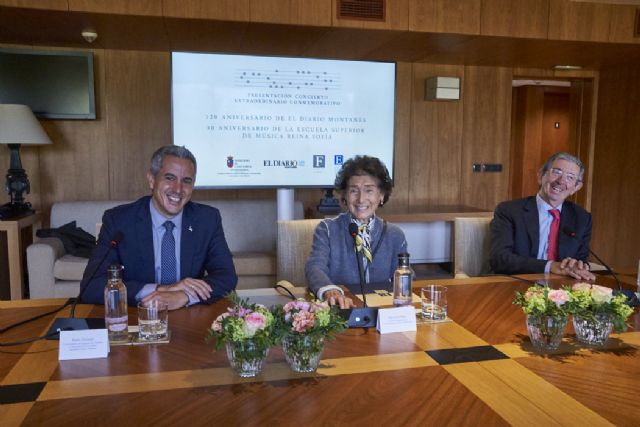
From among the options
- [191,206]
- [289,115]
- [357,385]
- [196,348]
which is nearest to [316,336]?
[357,385]

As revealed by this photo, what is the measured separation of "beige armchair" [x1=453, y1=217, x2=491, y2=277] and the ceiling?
5.58 feet

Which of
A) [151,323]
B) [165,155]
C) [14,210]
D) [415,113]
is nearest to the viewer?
[151,323]

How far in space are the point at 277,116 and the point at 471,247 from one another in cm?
214

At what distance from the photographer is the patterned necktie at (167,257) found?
1928 millimetres

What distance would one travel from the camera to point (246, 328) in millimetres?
1039

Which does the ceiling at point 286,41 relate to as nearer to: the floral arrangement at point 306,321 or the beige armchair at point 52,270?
the beige armchair at point 52,270

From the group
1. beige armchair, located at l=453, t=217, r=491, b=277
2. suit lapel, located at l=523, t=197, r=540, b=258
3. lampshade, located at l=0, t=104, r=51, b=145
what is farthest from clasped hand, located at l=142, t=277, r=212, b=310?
lampshade, located at l=0, t=104, r=51, b=145

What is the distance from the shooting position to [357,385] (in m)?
1.06

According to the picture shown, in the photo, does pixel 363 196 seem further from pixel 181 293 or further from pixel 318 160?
pixel 318 160

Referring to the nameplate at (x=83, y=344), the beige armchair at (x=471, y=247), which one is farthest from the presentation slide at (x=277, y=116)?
the nameplate at (x=83, y=344)

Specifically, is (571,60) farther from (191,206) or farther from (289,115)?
(191,206)

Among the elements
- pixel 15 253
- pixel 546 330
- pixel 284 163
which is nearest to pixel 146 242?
pixel 546 330

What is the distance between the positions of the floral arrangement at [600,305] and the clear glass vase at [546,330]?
0.16 ft

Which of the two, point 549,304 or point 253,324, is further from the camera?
point 549,304
